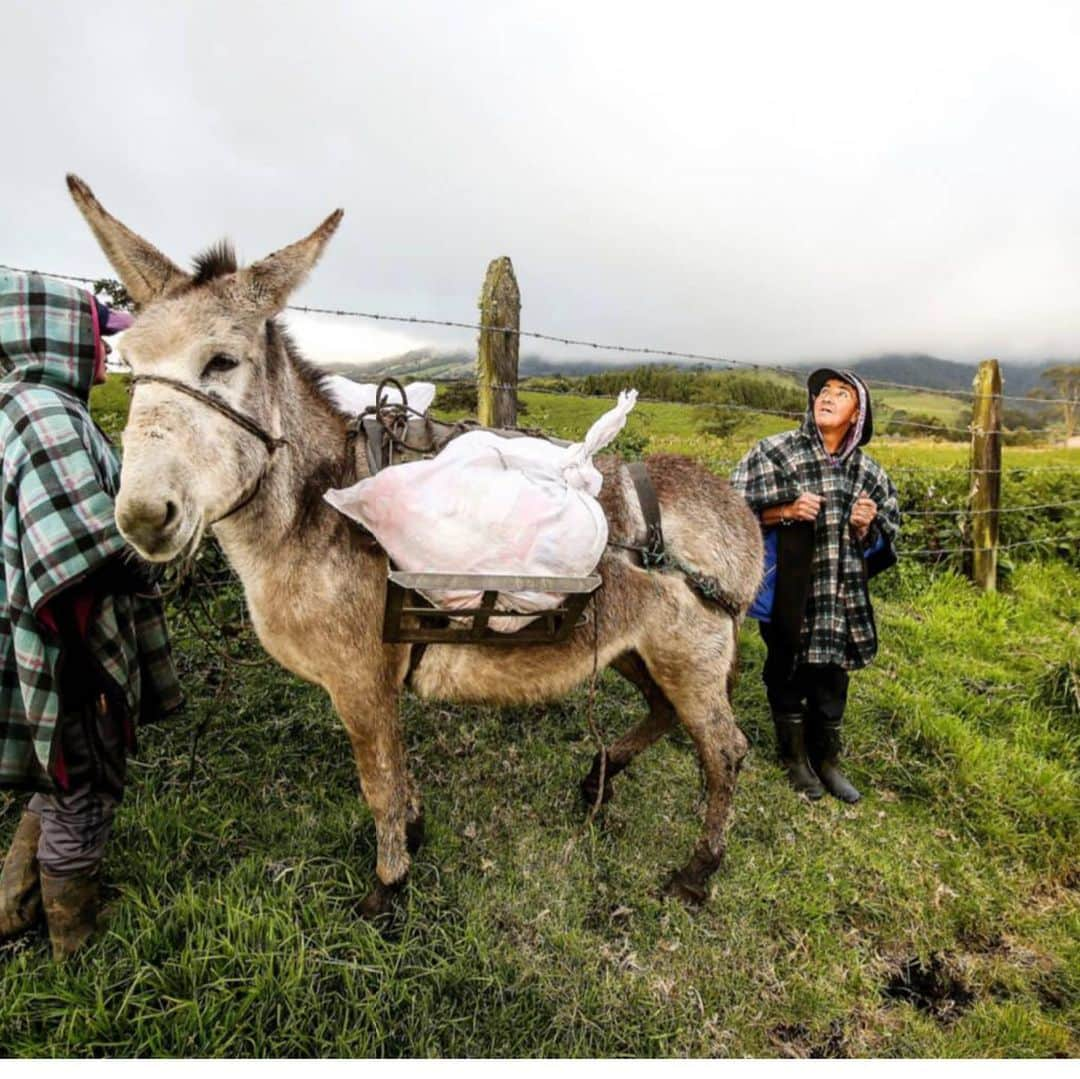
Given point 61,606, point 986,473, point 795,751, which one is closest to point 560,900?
point 795,751

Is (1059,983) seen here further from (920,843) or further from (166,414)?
(166,414)

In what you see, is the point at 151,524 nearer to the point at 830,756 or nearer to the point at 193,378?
the point at 193,378

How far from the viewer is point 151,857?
270 cm

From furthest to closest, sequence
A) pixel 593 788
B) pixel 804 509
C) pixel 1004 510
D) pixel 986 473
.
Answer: pixel 1004 510 < pixel 986 473 < pixel 804 509 < pixel 593 788

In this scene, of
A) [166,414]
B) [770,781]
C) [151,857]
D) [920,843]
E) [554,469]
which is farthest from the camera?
[770,781]

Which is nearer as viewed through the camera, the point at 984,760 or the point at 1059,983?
the point at 1059,983

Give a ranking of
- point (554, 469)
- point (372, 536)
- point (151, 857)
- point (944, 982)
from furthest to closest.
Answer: point (944, 982)
point (151, 857)
point (372, 536)
point (554, 469)

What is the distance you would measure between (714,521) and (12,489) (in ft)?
8.53

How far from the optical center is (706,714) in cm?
300

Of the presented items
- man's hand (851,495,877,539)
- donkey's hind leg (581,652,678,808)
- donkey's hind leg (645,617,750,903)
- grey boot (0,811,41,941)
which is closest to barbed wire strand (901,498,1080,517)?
man's hand (851,495,877,539)

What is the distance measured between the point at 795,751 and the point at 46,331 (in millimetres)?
4073

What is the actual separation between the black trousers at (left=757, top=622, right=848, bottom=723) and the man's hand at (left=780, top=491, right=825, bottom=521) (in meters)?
0.68
